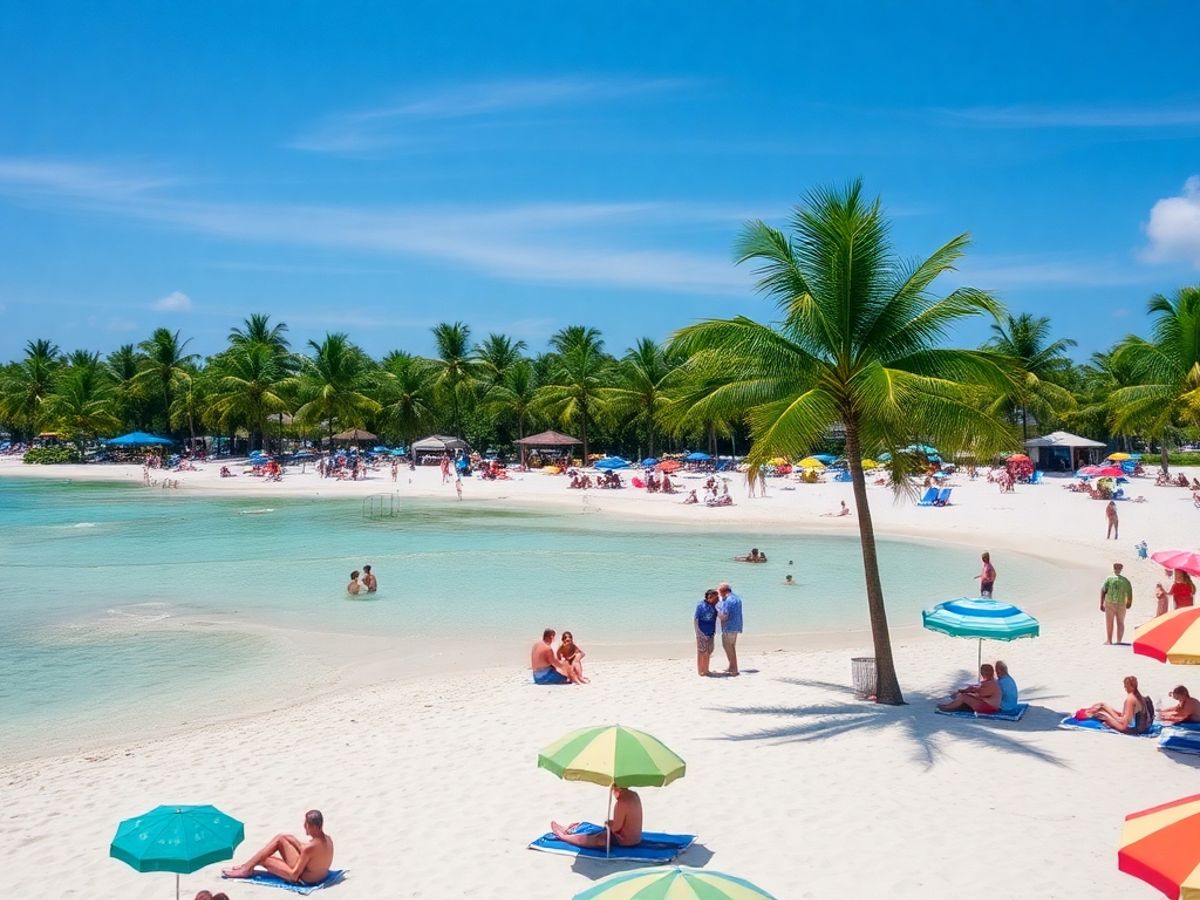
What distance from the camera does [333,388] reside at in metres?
58.4

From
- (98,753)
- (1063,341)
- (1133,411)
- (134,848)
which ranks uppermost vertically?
(1063,341)

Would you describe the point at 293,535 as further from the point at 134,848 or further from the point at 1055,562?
the point at 134,848

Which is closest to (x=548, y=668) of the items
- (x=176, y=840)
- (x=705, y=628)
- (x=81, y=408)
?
(x=705, y=628)

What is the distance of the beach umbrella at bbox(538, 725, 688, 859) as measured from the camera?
6973 mm

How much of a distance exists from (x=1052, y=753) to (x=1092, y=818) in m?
1.70

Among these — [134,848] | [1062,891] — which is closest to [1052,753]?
[1062,891]

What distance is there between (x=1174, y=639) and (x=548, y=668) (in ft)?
23.7

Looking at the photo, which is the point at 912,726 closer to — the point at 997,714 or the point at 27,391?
the point at 997,714

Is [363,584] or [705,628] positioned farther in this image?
[363,584]

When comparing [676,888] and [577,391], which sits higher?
[577,391]

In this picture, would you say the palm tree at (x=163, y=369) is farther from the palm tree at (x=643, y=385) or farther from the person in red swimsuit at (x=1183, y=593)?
the person in red swimsuit at (x=1183, y=593)

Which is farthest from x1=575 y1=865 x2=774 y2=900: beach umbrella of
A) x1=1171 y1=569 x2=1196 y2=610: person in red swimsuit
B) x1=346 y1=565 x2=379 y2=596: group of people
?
x1=346 y1=565 x2=379 y2=596: group of people

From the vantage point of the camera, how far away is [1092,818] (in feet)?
25.3

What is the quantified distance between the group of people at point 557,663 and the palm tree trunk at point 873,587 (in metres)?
3.80
